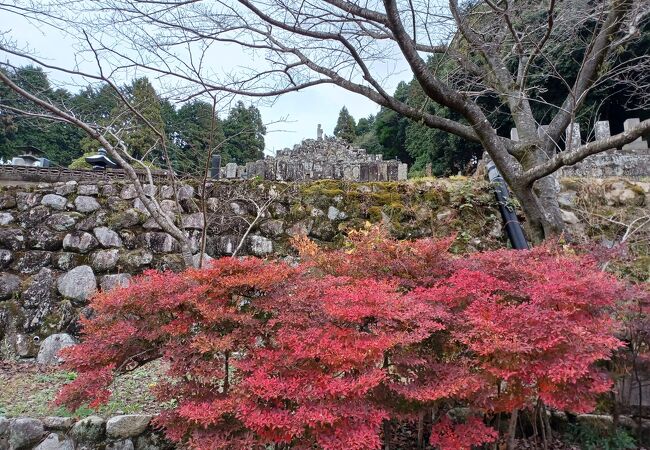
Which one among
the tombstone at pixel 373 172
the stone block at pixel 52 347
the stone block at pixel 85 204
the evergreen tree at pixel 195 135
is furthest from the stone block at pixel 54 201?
the tombstone at pixel 373 172

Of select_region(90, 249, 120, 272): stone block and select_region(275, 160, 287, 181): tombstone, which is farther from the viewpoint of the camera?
select_region(275, 160, 287, 181): tombstone

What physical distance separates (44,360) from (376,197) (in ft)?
12.7

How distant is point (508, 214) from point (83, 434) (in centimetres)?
451

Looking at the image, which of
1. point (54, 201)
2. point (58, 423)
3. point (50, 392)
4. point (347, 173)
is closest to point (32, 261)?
point (54, 201)

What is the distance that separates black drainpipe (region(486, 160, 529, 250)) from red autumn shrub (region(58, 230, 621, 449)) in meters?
2.34

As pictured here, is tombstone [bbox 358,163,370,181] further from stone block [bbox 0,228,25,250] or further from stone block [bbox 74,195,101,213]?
stone block [bbox 0,228,25,250]

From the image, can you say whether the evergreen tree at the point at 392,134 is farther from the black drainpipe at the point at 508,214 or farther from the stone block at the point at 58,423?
the stone block at the point at 58,423

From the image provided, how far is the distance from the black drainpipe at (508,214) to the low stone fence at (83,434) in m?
3.94

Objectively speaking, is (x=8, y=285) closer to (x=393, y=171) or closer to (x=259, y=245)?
(x=259, y=245)

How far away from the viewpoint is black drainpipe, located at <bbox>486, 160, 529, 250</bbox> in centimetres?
452

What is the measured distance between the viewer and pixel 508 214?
4699 millimetres

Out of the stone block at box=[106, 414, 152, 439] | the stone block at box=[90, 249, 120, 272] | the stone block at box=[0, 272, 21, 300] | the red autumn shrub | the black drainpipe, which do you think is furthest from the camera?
the black drainpipe

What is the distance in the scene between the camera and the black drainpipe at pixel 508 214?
178 inches

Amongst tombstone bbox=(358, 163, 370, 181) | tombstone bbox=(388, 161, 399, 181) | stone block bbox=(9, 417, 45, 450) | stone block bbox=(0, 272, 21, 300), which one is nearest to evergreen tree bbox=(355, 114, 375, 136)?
tombstone bbox=(388, 161, 399, 181)
